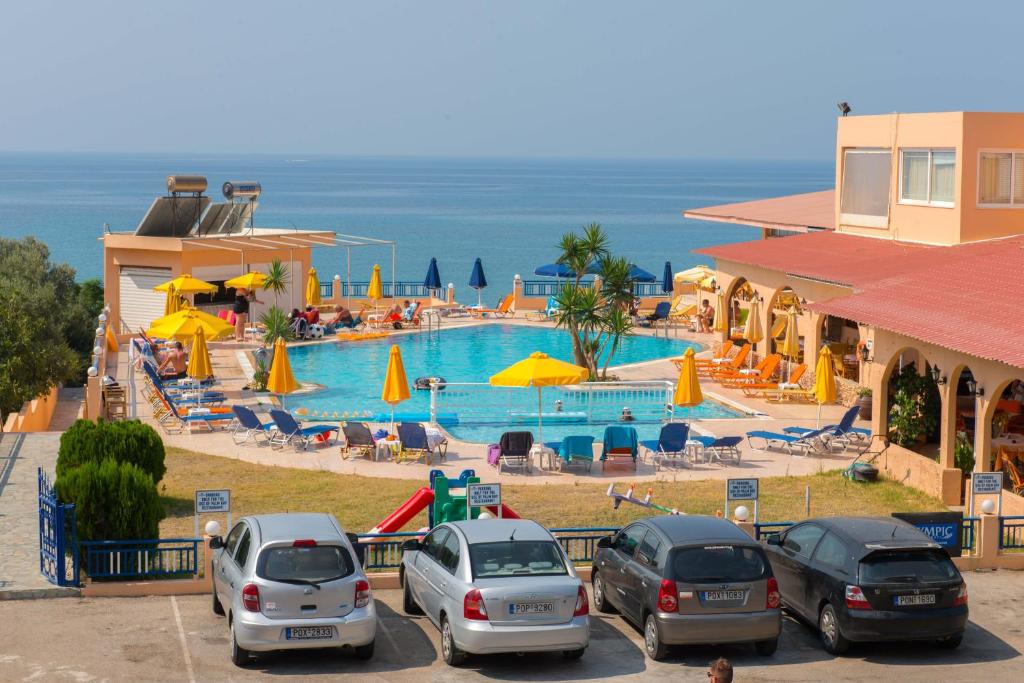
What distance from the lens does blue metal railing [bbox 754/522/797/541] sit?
14.8 m

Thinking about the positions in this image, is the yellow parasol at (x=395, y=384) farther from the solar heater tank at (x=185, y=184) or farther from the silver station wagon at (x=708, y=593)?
the solar heater tank at (x=185, y=184)

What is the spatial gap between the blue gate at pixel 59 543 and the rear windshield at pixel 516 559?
453cm

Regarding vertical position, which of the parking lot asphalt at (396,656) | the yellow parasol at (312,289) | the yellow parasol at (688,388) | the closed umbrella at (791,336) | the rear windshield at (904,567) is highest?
the yellow parasol at (312,289)

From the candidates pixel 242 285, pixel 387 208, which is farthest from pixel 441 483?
pixel 387 208

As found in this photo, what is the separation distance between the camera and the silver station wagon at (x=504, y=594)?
11.2 m

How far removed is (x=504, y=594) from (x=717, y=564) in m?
1.95

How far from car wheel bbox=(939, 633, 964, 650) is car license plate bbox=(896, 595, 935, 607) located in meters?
0.63

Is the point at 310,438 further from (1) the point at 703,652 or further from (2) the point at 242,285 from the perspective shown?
(2) the point at 242,285

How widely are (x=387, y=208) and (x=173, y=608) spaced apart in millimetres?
181922

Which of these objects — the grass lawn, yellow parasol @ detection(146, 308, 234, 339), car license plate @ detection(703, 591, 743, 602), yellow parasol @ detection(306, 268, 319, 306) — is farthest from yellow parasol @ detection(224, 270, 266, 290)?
car license plate @ detection(703, 591, 743, 602)

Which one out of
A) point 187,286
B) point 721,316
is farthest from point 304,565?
point 721,316

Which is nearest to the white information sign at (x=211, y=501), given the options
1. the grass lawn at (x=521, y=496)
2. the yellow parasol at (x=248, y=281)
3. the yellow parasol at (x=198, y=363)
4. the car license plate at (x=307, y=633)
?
the car license plate at (x=307, y=633)

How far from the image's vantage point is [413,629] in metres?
12.9

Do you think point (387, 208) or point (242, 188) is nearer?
point (242, 188)
